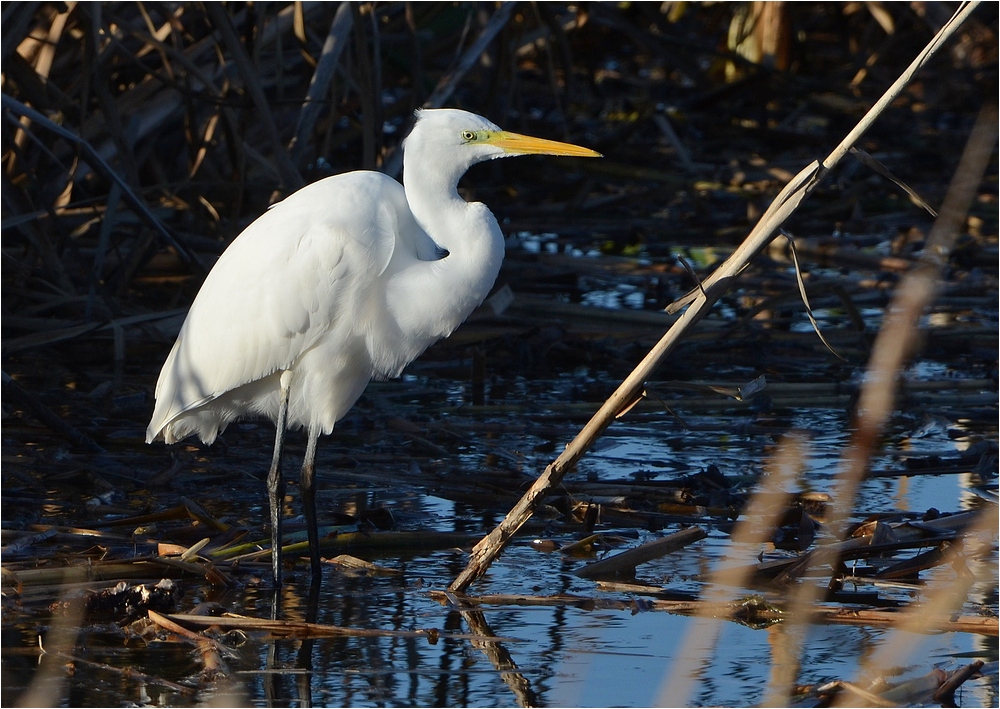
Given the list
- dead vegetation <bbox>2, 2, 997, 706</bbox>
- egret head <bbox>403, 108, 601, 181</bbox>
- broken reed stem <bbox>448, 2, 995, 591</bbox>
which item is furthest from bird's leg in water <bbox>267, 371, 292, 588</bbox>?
egret head <bbox>403, 108, 601, 181</bbox>

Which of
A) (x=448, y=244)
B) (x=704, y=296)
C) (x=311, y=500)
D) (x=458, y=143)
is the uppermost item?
(x=458, y=143)

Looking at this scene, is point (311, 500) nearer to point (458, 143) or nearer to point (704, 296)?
point (458, 143)

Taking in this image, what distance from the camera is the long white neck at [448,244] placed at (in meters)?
3.63

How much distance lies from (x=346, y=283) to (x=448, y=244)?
0.31 metres

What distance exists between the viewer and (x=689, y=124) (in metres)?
11.3

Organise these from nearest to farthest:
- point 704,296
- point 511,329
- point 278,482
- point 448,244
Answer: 1. point 704,296
2. point 448,244
3. point 278,482
4. point 511,329

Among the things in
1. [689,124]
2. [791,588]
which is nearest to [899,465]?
[791,588]

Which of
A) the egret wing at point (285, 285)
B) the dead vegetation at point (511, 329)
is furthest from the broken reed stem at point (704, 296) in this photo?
the egret wing at point (285, 285)

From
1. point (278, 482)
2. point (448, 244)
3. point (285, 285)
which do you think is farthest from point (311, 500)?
point (448, 244)

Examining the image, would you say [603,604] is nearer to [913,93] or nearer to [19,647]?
[19,647]

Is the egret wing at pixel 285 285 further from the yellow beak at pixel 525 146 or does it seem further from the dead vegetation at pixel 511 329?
the dead vegetation at pixel 511 329

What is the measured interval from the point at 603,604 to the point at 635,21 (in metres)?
9.85

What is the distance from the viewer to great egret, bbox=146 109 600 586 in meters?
3.63

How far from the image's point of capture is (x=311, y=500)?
3717 millimetres
